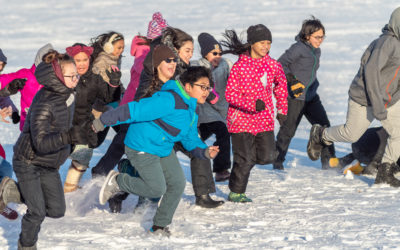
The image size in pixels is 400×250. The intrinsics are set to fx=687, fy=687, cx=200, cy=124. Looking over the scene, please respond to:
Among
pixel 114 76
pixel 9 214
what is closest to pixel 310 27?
pixel 114 76

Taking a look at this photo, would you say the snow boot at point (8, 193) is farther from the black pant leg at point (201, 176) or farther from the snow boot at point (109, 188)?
the black pant leg at point (201, 176)

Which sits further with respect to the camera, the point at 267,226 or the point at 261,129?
the point at 261,129

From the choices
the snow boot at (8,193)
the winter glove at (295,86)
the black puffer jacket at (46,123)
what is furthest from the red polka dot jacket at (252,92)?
the snow boot at (8,193)

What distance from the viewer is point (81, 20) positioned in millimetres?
23984

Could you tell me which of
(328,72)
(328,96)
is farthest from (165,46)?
(328,72)

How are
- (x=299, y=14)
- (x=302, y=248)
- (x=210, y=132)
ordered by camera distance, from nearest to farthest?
1. (x=302, y=248)
2. (x=210, y=132)
3. (x=299, y=14)

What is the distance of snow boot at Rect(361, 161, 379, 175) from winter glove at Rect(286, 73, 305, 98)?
1.11m

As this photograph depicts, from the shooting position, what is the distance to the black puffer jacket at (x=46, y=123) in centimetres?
464

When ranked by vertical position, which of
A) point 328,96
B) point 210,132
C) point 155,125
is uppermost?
point 155,125

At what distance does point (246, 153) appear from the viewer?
6434 mm

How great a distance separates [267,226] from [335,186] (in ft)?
6.00

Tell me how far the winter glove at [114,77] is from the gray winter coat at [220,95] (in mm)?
772

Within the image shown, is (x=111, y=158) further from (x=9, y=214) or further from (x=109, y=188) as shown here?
(x=9, y=214)

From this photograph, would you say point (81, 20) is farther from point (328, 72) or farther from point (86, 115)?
point (86, 115)
